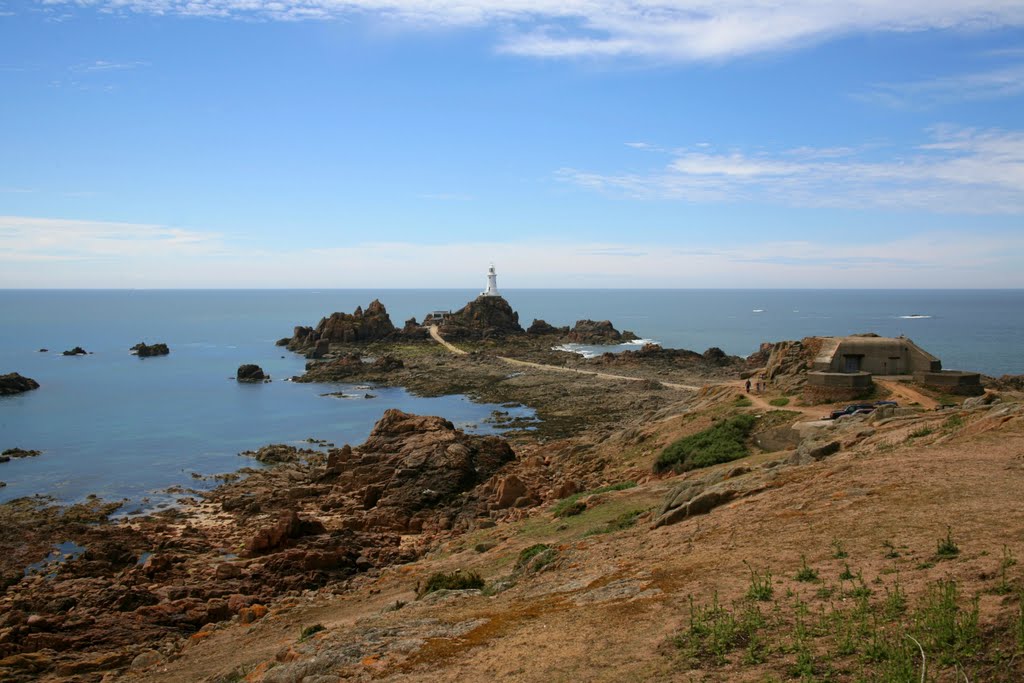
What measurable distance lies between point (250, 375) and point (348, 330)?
26.4m

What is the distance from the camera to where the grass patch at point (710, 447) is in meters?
25.2

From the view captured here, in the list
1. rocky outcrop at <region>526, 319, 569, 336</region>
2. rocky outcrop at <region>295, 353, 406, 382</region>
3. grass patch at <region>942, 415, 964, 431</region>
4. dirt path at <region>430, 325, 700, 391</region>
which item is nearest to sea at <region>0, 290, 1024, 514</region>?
rocky outcrop at <region>295, 353, 406, 382</region>

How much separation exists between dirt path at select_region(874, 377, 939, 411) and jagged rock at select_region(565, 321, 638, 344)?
249ft

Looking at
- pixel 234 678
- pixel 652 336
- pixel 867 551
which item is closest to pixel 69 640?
pixel 234 678

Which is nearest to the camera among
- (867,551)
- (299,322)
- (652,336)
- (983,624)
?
(983,624)

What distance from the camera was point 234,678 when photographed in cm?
1230

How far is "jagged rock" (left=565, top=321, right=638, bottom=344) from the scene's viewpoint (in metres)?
107

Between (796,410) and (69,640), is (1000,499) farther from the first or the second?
(69,640)

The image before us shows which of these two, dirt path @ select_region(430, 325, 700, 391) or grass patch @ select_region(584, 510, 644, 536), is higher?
grass patch @ select_region(584, 510, 644, 536)

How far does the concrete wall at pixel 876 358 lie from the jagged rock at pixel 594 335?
7313 cm

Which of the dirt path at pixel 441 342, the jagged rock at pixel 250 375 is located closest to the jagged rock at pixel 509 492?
the jagged rock at pixel 250 375

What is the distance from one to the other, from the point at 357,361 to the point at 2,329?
111185 millimetres

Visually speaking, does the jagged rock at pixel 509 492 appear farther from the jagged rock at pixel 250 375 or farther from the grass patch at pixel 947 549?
the jagged rock at pixel 250 375

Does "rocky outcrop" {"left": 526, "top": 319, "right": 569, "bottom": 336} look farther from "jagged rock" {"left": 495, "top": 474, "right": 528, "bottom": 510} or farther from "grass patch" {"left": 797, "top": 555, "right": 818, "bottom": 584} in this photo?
"grass patch" {"left": 797, "top": 555, "right": 818, "bottom": 584}
